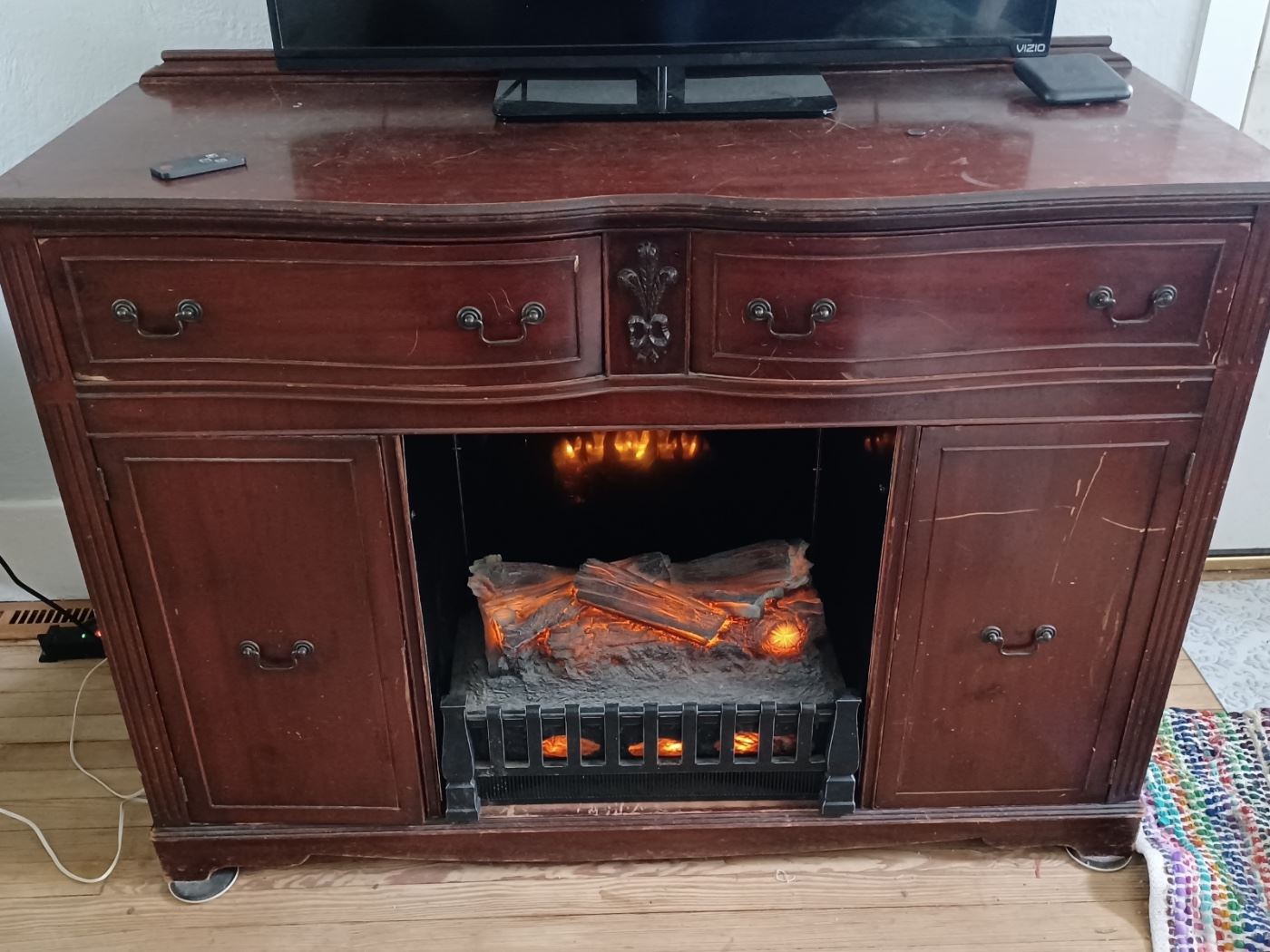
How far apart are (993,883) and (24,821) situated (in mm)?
1310

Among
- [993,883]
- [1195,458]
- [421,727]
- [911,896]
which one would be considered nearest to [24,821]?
[421,727]

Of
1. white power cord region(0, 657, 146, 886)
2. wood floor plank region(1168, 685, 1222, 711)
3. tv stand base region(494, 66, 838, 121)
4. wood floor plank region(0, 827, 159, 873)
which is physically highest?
tv stand base region(494, 66, 838, 121)

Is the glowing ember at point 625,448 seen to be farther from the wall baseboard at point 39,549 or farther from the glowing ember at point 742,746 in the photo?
the wall baseboard at point 39,549

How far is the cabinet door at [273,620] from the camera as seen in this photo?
1.17 m

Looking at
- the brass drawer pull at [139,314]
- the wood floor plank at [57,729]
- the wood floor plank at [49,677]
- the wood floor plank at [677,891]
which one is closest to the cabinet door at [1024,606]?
the wood floor plank at [677,891]

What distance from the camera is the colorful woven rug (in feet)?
4.42

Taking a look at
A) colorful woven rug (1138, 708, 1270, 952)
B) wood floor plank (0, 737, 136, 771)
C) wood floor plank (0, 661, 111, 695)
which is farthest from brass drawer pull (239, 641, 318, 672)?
colorful woven rug (1138, 708, 1270, 952)

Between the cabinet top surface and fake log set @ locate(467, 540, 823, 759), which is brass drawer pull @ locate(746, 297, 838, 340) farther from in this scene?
fake log set @ locate(467, 540, 823, 759)

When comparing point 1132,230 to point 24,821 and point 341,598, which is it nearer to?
point 341,598

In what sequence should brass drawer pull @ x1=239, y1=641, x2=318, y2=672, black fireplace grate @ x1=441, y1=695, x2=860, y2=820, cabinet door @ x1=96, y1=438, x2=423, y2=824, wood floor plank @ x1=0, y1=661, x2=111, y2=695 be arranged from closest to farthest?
cabinet door @ x1=96, y1=438, x2=423, y2=824
brass drawer pull @ x1=239, y1=641, x2=318, y2=672
black fireplace grate @ x1=441, y1=695, x2=860, y2=820
wood floor plank @ x1=0, y1=661, x2=111, y2=695

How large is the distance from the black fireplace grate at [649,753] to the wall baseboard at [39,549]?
0.84 meters

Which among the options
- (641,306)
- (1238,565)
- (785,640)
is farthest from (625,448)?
(1238,565)

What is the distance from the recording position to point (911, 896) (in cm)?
142

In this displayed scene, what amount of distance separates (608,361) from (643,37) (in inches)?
15.5
